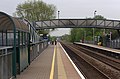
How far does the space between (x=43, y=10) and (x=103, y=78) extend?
275 ft

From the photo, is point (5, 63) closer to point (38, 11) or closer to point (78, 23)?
point (78, 23)

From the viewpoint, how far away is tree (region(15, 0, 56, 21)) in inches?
3863

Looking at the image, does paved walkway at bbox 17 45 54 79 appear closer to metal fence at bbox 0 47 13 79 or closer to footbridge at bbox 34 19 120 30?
metal fence at bbox 0 47 13 79

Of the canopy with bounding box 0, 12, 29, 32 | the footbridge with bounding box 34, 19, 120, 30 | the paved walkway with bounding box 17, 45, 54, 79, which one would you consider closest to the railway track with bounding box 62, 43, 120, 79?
the paved walkway with bounding box 17, 45, 54, 79

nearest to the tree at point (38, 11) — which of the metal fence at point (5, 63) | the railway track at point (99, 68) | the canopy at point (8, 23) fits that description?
the railway track at point (99, 68)

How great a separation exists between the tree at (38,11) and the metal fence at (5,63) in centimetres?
8207

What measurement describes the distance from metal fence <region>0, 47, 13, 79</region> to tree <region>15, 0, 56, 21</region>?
82069 mm

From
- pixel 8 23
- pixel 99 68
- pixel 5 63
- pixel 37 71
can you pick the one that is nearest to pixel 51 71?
pixel 37 71

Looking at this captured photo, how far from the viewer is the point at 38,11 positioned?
9981cm

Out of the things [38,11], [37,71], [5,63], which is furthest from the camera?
[38,11]

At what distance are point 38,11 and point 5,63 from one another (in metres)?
86.7

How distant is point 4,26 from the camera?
1803 centimetres

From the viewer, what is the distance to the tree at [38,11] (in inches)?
3863

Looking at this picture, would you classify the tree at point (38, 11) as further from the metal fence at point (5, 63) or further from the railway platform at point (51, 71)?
the metal fence at point (5, 63)
